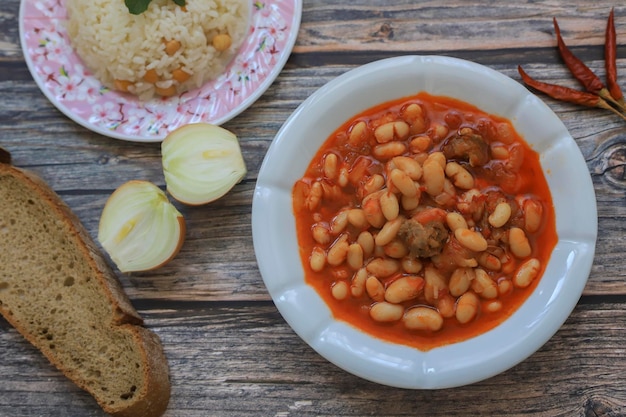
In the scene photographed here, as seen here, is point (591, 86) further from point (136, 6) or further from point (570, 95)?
point (136, 6)

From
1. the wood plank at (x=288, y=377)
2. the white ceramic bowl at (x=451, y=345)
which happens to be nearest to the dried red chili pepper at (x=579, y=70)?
the white ceramic bowl at (x=451, y=345)

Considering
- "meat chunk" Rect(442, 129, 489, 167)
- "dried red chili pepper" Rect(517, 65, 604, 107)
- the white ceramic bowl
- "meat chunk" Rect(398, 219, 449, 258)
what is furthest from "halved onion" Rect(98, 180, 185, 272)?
"dried red chili pepper" Rect(517, 65, 604, 107)

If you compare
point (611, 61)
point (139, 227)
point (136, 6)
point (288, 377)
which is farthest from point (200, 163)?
point (611, 61)

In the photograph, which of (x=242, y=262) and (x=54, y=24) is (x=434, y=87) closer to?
(x=242, y=262)

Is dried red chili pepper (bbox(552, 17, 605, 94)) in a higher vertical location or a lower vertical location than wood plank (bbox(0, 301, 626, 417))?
higher

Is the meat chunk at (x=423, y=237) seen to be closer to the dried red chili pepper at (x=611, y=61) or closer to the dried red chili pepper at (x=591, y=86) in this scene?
the dried red chili pepper at (x=591, y=86)

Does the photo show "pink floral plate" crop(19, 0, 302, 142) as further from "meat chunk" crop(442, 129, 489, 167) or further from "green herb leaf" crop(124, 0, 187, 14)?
"meat chunk" crop(442, 129, 489, 167)
